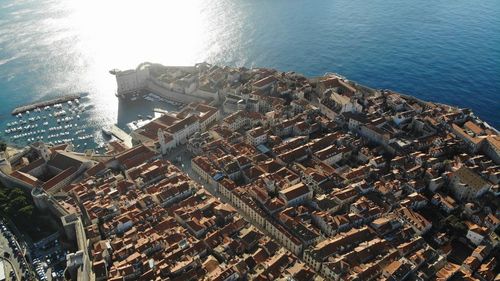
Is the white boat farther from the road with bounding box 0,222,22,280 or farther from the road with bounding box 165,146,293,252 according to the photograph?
the road with bounding box 0,222,22,280

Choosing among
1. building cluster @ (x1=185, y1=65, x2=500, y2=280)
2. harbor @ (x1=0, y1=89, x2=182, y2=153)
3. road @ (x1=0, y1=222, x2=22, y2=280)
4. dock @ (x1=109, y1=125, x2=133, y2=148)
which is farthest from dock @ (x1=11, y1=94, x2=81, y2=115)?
road @ (x1=0, y1=222, x2=22, y2=280)

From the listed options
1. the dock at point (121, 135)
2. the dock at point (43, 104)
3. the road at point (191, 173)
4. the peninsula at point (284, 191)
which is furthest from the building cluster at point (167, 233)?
the dock at point (43, 104)

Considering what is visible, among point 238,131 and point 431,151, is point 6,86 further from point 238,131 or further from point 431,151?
point 431,151

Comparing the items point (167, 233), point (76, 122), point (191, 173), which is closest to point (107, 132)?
point (76, 122)

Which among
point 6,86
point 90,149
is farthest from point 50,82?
point 90,149

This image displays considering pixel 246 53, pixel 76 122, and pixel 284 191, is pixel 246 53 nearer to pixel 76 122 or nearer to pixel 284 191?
pixel 76 122

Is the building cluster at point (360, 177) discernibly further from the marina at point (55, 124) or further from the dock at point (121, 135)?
the marina at point (55, 124)

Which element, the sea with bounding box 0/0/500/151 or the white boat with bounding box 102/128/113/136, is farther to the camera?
the sea with bounding box 0/0/500/151
